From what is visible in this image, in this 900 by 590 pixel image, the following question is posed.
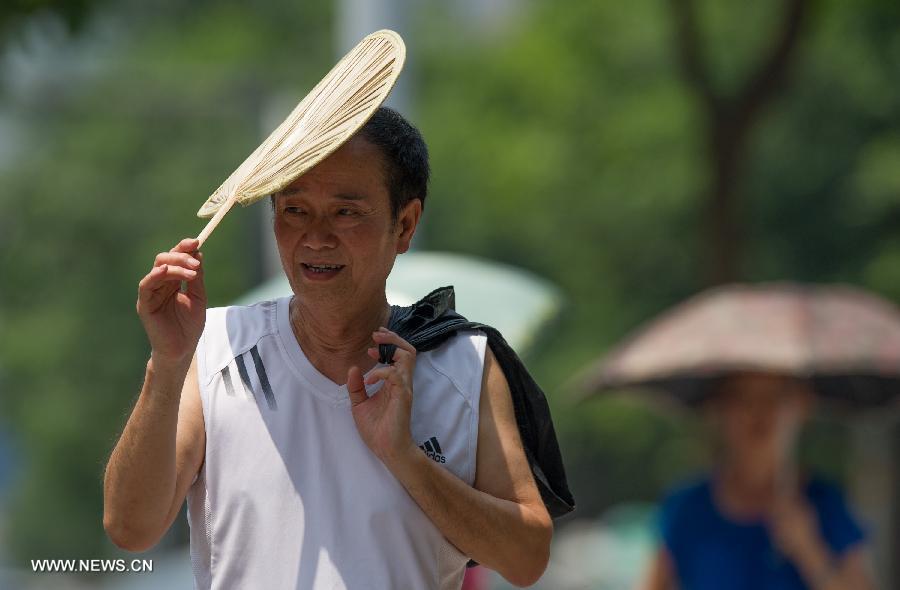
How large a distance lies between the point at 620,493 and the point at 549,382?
2.11 metres

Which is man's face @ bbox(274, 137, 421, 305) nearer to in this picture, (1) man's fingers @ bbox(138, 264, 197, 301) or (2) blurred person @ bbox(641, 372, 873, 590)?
(1) man's fingers @ bbox(138, 264, 197, 301)

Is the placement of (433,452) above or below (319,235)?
below

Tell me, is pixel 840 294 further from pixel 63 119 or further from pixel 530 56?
pixel 63 119

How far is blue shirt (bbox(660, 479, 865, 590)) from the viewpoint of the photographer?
17.4 feet

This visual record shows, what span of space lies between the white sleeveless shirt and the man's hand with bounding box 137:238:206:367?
0.17 meters

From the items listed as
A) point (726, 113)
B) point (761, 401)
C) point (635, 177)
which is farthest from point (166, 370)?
point (635, 177)

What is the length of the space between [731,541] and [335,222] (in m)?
3.25

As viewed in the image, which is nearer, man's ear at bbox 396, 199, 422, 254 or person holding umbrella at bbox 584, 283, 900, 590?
man's ear at bbox 396, 199, 422, 254

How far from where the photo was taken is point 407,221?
8.74 ft

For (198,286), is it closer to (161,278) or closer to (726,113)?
(161,278)

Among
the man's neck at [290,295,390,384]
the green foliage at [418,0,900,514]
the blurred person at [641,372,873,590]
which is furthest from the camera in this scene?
the green foliage at [418,0,900,514]

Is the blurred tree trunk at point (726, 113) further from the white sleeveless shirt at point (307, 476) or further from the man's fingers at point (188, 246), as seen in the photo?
the man's fingers at point (188, 246)

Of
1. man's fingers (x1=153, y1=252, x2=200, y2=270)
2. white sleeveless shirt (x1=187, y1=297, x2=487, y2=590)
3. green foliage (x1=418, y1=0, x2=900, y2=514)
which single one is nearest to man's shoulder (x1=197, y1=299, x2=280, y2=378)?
white sleeveless shirt (x1=187, y1=297, x2=487, y2=590)

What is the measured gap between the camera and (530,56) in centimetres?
1938
